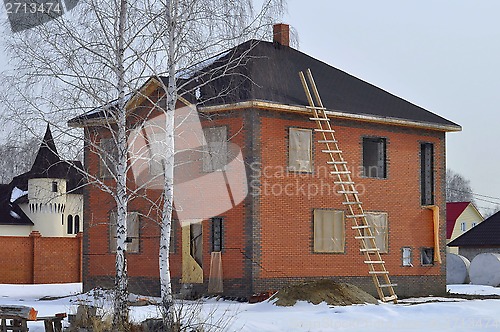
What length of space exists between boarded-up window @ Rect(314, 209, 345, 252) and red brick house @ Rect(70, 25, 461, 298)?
34 mm

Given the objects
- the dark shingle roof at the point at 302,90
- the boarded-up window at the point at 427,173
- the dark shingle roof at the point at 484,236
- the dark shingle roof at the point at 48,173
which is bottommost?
the dark shingle roof at the point at 484,236

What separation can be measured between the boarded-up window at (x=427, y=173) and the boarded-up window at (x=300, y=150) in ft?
19.5

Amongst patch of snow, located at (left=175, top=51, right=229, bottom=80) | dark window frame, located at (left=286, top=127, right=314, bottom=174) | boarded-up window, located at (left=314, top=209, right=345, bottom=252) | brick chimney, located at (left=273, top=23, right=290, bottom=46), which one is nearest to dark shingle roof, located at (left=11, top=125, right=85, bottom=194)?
brick chimney, located at (left=273, top=23, right=290, bottom=46)

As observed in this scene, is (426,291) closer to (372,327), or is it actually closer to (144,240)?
(144,240)

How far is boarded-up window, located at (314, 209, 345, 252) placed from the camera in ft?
94.3

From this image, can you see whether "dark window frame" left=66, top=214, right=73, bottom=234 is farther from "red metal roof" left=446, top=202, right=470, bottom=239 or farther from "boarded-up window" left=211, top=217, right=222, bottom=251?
"boarded-up window" left=211, top=217, right=222, bottom=251

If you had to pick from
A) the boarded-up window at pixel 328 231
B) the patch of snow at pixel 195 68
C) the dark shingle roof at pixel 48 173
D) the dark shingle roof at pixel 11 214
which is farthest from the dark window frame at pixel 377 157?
the dark shingle roof at pixel 11 214

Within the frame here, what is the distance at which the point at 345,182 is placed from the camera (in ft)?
90.5

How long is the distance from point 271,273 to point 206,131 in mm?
4696

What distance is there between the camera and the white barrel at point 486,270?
132 ft

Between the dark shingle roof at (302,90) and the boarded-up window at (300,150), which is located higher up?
the dark shingle roof at (302,90)

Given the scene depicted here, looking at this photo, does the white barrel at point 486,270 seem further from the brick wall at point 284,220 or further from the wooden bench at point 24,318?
the wooden bench at point 24,318

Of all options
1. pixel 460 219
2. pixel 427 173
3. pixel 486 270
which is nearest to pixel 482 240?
pixel 486 270

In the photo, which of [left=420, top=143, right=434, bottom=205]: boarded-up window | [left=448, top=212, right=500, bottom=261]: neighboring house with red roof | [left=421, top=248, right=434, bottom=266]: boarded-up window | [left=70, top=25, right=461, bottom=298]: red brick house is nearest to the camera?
[left=70, top=25, right=461, bottom=298]: red brick house
